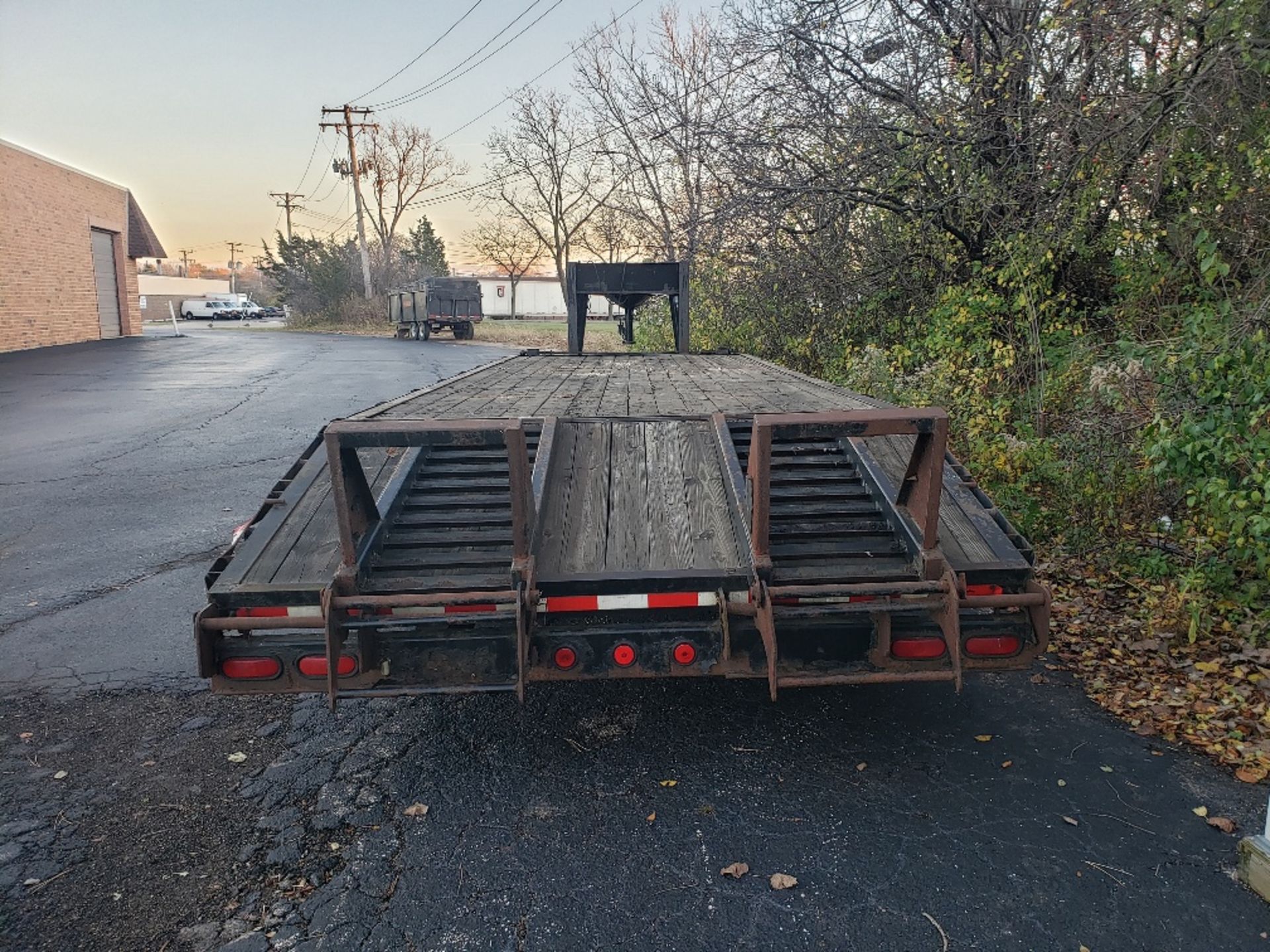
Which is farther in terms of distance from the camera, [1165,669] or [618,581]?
[1165,669]

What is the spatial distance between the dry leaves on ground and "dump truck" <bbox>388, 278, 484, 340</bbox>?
31.5 meters

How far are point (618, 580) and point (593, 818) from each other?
940 mm

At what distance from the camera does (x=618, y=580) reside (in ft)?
9.89

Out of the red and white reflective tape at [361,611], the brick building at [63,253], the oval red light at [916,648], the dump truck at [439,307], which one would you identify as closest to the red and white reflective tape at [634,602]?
the red and white reflective tape at [361,611]

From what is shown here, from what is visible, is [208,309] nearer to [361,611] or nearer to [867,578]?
[361,611]

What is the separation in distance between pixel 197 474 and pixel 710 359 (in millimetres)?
6203

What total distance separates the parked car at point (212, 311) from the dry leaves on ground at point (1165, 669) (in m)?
65.8

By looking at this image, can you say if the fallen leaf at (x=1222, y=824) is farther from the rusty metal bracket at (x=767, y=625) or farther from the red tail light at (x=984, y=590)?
the rusty metal bracket at (x=767, y=625)

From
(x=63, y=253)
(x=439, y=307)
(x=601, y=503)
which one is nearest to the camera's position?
(x=601, y=503)

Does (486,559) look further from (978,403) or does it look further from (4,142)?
(4,142)

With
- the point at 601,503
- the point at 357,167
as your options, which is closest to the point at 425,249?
the point at 357,167

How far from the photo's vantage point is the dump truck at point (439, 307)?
110 feet

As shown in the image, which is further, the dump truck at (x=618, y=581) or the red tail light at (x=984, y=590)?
the red tail light at (x=984, y=590)

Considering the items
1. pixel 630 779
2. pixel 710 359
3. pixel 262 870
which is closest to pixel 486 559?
pixel 630 779
